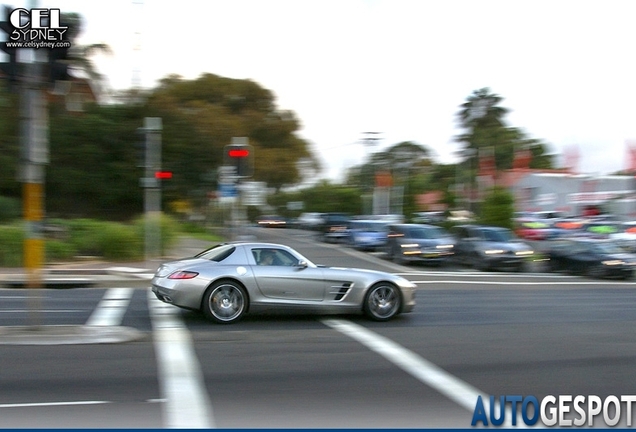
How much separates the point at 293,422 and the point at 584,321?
26.7 ft

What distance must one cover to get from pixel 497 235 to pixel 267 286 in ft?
57.4

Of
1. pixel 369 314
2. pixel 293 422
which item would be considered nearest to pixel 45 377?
pixel 293 422

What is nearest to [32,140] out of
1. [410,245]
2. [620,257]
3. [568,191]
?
[410,245]

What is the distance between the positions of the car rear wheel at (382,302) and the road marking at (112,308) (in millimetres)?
3971

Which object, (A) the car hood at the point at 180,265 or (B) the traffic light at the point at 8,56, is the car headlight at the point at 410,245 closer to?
(A) the car hood at the point at 180,265

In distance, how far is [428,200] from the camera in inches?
2469

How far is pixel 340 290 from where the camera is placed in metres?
11.9

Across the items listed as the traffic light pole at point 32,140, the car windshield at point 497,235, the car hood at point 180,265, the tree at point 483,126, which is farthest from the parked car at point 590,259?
the tree at point 483,126

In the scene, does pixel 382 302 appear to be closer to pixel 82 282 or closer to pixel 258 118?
pixel 82 282

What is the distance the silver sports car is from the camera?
11.4 metres

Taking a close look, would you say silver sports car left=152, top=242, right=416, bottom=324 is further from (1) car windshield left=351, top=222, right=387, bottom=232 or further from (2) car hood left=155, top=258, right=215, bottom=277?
(1) car windshield left=351, top=222, right=387, bottom=232

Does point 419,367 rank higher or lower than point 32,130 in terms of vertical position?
lower

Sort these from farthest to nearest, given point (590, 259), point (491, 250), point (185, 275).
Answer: point (491, 250) < point (590, 259) < point (185, 275)

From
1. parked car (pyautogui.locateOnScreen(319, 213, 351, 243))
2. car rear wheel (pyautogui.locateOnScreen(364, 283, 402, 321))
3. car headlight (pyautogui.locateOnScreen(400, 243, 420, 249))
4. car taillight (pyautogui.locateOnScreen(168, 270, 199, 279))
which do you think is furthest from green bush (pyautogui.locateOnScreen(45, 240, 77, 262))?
parked car (pyautogui.locateOnScreen(319, 213, 351, 243))
